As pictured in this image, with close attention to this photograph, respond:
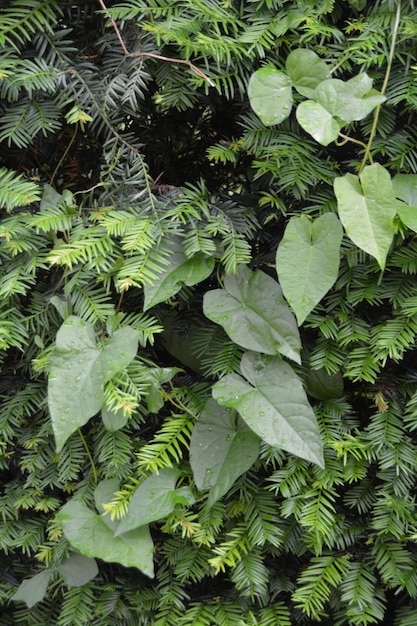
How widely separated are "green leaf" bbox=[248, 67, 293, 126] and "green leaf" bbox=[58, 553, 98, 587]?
70 cm

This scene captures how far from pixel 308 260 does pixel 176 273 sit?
7.2 inches

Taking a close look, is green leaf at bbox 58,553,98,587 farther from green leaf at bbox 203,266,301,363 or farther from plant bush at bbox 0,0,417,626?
green leaf at bbox 203,266,301,363

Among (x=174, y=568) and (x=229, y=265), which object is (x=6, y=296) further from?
(x=174, y=568)

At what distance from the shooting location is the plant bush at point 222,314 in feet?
2.53

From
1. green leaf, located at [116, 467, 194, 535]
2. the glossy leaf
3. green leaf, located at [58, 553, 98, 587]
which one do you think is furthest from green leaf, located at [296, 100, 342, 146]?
green leaf, located at [58, 553, 98, 587]

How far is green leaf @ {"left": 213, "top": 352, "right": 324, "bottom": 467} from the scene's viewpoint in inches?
29.8

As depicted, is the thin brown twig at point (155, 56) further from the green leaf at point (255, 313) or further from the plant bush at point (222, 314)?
the green leaf at point (255, 313)

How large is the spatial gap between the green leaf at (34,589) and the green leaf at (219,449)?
1.06ft

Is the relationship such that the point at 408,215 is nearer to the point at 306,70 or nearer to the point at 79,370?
the point at 306,70

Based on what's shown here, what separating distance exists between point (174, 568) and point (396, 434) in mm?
403

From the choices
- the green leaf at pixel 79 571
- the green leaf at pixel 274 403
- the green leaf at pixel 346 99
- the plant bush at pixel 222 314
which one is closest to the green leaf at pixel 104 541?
the plant bush at pixel 222 314

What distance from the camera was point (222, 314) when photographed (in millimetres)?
816

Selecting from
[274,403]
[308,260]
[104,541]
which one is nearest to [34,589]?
[104,541]

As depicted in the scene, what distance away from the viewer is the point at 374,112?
31.9 inches
